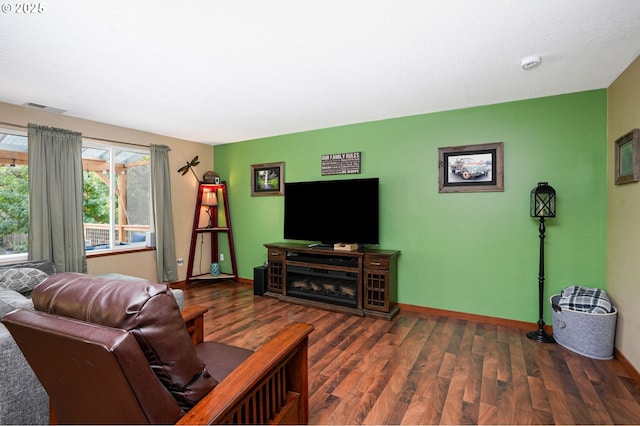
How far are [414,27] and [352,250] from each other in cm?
249

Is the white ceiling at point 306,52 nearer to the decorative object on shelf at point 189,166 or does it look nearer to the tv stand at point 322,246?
the decorative object on shelf at point 189,166

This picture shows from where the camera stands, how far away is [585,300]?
273cm

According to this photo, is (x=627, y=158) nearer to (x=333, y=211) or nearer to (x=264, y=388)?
(x=333, y=211)

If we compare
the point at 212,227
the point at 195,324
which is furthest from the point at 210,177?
the point at 195,324

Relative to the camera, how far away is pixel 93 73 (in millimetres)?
2596

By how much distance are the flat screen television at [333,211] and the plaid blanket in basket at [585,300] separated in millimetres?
1885

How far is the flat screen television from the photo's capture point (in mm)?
3857

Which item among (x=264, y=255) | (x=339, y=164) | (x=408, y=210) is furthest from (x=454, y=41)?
(x=264, y=255)

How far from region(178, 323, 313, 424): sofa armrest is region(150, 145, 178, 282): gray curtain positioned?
3728 mm

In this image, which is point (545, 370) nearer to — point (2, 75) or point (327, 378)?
point (327, 378)

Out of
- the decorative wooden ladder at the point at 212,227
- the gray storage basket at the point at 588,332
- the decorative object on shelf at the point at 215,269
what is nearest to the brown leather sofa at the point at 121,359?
the gray storage basket at the point at 588,332

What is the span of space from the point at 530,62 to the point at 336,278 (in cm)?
285

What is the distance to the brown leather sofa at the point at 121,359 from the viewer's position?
898mm

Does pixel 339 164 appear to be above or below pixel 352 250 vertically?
above
